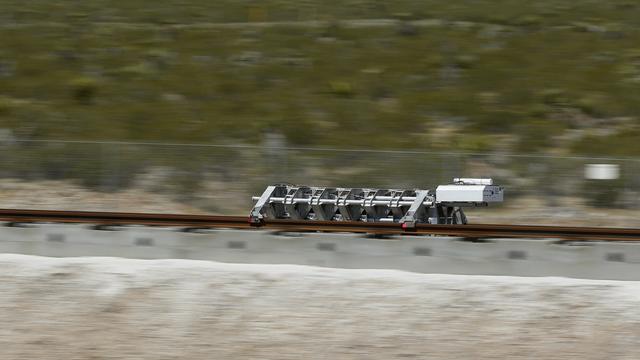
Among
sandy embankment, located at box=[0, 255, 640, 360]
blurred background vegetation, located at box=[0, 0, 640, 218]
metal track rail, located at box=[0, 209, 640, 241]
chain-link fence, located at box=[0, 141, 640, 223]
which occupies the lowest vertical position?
sandy embankment, located at box=[0, 255, 640, 360]

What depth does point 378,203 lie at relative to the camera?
1933cm

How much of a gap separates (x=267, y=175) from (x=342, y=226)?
22.5ft

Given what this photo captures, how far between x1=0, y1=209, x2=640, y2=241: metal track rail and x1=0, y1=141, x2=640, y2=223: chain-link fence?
5.37 metres

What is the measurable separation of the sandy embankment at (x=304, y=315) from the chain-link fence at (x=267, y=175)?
26.7 ft

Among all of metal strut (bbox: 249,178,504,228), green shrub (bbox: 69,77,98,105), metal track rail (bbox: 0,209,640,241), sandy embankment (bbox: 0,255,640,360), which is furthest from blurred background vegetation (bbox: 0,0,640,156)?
sandy embankment (bbox: 0,255,640,360)

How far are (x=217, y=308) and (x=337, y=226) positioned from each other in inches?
137

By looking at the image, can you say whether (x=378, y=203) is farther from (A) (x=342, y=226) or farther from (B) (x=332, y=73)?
(B) (x=332, y=73)

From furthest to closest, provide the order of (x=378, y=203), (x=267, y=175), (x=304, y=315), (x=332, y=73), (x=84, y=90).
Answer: (x=332, y=73) < (x=84, y=90) < (x=267, y=175) < (x=378, y=203) < (x=304, y=315)

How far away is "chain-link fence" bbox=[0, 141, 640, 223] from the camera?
24.5 meters

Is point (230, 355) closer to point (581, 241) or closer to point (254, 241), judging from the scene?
point (254, 241)

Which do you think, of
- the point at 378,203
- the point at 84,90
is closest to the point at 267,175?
the point at 378,203

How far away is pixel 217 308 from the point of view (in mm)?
15625

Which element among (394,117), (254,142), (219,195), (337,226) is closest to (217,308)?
(337,226)

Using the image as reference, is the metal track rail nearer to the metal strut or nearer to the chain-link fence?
Result: the metal strut
